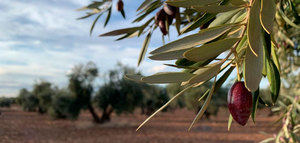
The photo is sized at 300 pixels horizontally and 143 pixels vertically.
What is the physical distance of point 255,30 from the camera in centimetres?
32

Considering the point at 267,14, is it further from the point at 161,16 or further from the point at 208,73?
the point at 161,16

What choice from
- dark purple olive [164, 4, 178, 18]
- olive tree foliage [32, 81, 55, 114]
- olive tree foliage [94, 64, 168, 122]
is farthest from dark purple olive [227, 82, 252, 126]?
olive tree foliage [32, 81, 55, 114]

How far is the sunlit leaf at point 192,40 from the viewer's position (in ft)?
1.13

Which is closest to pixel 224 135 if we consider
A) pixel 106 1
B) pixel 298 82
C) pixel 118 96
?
pixel 118 96

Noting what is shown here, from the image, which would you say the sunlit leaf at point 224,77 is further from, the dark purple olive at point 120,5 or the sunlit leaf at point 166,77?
the dark purple olive at point 120,5

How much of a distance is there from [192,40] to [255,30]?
0.26 feet

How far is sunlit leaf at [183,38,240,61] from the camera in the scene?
313 mm

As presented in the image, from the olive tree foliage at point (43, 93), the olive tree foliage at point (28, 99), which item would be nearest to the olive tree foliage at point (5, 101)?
the olive tree foliage at point (43, 93)

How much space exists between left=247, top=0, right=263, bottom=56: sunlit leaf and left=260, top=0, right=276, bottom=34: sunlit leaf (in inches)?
0.4

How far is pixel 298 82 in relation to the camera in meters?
2.39

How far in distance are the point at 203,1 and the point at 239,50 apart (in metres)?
0.11

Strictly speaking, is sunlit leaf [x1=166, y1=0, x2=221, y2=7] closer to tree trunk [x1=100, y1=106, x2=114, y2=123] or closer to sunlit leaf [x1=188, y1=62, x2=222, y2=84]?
sunlit leaf [x1=188, y1=62, x2=222, y2=84]

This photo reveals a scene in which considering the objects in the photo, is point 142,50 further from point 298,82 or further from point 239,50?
point 298,82

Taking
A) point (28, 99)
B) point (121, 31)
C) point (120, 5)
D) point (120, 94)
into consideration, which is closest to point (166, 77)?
point (121, 31)
